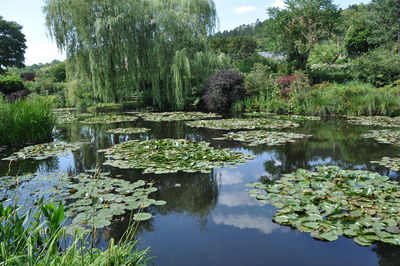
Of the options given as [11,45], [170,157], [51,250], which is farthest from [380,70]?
[11,45]

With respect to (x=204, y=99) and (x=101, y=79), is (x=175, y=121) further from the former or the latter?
(x=101, y=79)

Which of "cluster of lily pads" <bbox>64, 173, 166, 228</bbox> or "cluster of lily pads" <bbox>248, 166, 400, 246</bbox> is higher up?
"cluster of lily pads" <bbox>64, 173, 166, 228</bbox>

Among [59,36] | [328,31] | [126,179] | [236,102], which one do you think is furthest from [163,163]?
[328,31]

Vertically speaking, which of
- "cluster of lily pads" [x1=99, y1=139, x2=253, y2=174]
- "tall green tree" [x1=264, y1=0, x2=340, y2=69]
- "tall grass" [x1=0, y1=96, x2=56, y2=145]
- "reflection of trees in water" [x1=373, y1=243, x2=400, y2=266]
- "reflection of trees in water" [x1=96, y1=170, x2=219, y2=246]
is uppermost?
"tall green tree" [x1=264, y1=0, x2=340, y2=69]

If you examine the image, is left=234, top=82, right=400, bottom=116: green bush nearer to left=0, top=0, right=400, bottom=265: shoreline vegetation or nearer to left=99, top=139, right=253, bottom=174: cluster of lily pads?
left=0, top=0, right=400, bottom=265: shoreline vegetation

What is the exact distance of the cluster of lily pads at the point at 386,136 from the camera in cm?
664

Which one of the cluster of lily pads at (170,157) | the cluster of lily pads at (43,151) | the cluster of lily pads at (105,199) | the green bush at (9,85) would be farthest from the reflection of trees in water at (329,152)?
the green bush at (9,85)

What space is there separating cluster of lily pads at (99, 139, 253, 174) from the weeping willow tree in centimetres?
857

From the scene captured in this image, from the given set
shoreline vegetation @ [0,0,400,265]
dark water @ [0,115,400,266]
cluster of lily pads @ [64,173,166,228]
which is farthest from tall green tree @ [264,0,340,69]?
cluster of lily pads @ [64,173,166,228]

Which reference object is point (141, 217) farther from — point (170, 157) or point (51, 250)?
point (170, 157)

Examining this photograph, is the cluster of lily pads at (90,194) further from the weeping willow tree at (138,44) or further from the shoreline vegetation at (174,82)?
the weeping willow tree at (138,44)

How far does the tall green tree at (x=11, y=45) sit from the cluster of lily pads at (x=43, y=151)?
112 ft

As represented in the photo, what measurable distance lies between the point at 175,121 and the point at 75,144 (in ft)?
15.5

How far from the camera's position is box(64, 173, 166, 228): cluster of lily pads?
3007 millimetres
